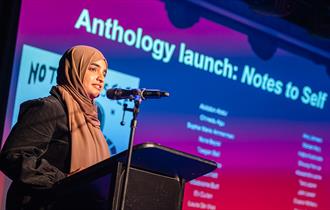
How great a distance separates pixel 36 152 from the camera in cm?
239

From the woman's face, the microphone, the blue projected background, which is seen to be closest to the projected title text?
the blue projected background

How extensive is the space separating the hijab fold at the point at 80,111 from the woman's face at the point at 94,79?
2 cm

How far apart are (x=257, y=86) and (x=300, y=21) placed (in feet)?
3.19

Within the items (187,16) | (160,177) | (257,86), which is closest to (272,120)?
(257,86)

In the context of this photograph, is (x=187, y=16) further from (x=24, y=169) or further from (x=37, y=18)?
(x=24, y=169)

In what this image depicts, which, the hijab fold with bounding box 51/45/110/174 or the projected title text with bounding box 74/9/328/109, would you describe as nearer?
the hijab fold with bounding box 51/45/110/174

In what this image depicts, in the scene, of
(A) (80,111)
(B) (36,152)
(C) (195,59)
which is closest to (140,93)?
(A) (80,111)

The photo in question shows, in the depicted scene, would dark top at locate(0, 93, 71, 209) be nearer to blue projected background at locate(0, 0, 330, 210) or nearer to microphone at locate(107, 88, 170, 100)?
microphone at locate(107, 88, 170, 100)

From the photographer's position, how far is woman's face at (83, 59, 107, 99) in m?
2.66

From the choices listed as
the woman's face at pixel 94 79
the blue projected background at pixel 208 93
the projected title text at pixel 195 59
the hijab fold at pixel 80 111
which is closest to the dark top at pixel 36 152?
the hijab fold at pixel 80 111

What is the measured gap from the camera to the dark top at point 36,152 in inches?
90.4

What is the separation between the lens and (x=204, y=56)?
4859mm

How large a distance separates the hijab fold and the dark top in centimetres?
3

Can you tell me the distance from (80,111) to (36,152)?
0.28 metres
